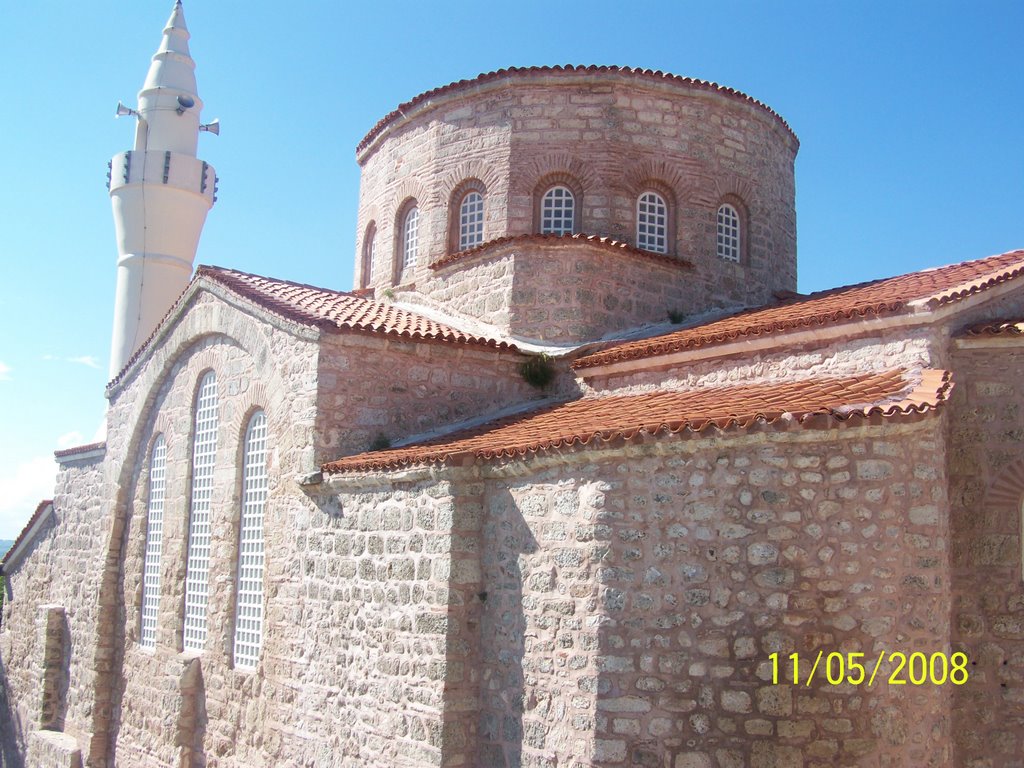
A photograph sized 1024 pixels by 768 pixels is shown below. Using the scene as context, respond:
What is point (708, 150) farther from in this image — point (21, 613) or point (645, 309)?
point (21, 613)

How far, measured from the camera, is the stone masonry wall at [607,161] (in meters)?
10.9

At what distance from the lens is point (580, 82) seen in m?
11.0

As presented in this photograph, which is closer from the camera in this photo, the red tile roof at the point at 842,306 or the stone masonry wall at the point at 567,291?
the red tile roof at the point at 842,306

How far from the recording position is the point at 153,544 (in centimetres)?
1138

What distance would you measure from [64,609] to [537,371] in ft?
26.0

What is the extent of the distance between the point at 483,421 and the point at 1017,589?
457cm

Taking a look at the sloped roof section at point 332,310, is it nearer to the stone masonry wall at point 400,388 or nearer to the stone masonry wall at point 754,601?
the stone masonry wall at point 400,388

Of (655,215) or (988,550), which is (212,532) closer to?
(655,215)

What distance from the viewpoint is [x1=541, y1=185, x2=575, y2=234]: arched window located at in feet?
35.8

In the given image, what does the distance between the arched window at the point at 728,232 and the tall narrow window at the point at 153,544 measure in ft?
23.1

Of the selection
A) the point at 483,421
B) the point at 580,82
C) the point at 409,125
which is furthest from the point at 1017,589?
the point at 409,125

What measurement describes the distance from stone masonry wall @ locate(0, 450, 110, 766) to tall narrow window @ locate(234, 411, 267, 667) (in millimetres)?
3475

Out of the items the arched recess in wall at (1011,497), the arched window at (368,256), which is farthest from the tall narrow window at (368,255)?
the arched recess in wall at (1011,497)

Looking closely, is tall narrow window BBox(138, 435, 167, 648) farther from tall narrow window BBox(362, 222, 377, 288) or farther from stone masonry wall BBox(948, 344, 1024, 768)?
stone masonry wall BBox(948, 344, 1024, 768)
